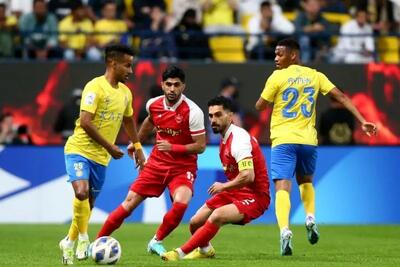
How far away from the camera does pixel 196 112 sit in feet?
44.0

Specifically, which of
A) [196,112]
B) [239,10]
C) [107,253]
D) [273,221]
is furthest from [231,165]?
[239,10]

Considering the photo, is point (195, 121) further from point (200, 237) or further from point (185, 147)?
point (200, 237)

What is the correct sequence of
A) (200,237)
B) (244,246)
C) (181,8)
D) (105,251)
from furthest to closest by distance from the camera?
(181,8) < (244,246) < (200,237) < (105,251)

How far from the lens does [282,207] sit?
1363cm

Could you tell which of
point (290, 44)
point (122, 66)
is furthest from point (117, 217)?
point (290, 44)

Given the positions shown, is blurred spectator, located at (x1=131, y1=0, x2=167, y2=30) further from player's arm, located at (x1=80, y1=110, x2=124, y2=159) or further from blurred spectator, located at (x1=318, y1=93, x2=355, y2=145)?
player's arm, located at (x1=80, y1=110, x2=124, y2=159)

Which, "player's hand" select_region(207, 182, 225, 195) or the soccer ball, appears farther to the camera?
"player's hand" select_region(207, 182, 225, 195)

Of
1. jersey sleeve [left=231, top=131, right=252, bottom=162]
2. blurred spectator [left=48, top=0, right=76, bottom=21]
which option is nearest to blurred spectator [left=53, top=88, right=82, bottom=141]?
blurred spectator [left=48, top=0, right=76, bottom=21]

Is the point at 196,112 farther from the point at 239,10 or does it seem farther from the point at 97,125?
the point at 239,10

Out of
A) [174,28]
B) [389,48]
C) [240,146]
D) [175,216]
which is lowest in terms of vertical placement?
[389,48]

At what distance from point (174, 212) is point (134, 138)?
3.46 ft

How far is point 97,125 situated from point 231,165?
147 centimetres

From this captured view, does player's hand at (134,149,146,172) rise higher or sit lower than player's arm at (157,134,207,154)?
lower

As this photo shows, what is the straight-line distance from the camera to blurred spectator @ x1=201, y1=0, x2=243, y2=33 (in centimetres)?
2380
